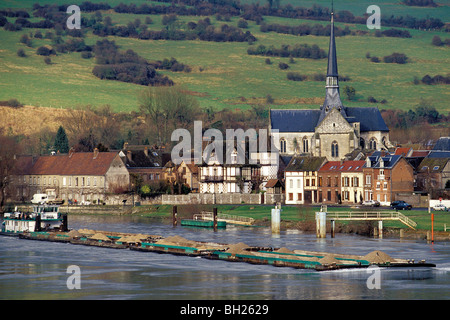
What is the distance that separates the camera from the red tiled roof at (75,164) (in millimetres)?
136212

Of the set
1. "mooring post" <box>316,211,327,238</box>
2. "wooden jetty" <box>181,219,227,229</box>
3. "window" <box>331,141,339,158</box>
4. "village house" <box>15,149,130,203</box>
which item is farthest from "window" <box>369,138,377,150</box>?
"mooring post" <box>316,211,327,238</box>

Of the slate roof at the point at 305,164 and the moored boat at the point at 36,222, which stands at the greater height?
the slate roof at the point at 305,164

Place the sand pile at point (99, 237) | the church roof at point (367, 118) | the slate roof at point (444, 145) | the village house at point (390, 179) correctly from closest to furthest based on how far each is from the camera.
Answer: the sand pile at point (99, 237), the village house at point (390, 179), the slate roof at point (444, 145), the church roof at point (367, 118)

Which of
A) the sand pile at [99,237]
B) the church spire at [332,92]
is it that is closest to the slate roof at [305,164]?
the church spire at [332,92]

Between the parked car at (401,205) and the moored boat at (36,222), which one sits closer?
the moored boat at (36,222)

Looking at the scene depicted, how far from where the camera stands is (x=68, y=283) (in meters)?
56.2

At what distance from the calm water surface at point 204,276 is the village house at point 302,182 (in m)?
44.7

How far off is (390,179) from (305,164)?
1720 cm

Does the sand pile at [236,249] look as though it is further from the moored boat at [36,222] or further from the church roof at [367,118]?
the church roof at [367,118]

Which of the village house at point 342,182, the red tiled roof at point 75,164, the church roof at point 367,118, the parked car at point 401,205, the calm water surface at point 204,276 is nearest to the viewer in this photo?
the calm water surface at point 204,276

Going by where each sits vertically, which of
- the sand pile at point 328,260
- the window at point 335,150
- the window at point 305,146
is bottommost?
the sand pile at point 328,260

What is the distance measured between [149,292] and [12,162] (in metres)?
85.3

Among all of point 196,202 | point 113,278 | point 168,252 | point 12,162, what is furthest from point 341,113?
point 113,278
